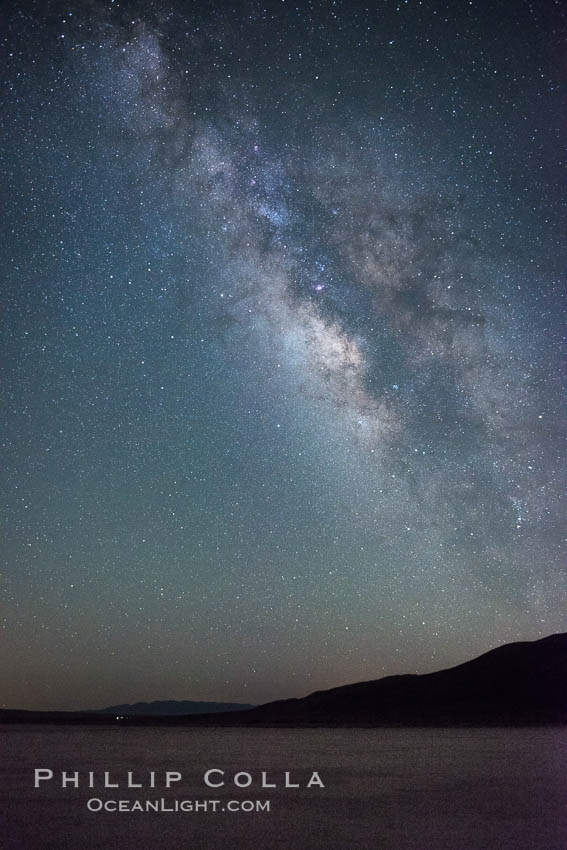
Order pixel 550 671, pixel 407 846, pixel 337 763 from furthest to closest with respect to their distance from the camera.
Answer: pixel 550 671 < pixel 337 763 < pixel 407 846

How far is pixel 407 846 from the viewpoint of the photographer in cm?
1631

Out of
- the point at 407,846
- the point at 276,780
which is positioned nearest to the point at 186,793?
the point at 276,780

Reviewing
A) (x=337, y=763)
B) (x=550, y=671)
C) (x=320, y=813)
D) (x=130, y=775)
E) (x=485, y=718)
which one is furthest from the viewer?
(x=550, y=671)

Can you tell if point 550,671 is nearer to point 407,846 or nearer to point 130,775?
point 130,775

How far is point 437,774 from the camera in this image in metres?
31.5

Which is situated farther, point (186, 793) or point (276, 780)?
point (276, 780)

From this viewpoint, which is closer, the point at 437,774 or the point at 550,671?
the point at 437,774

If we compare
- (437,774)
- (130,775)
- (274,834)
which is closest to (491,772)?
(437,774)

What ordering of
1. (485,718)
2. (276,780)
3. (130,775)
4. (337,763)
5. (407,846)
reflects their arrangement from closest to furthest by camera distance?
(407,846) < (276,780) < (130,775) < (337,763) < (485,718)

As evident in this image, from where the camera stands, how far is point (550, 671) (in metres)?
192

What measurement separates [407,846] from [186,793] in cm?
987

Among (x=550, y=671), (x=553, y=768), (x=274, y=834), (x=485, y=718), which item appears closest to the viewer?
(x=274, y=834)

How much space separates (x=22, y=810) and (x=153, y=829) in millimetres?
4213

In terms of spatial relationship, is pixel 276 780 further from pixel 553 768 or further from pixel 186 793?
pixel 553 768
